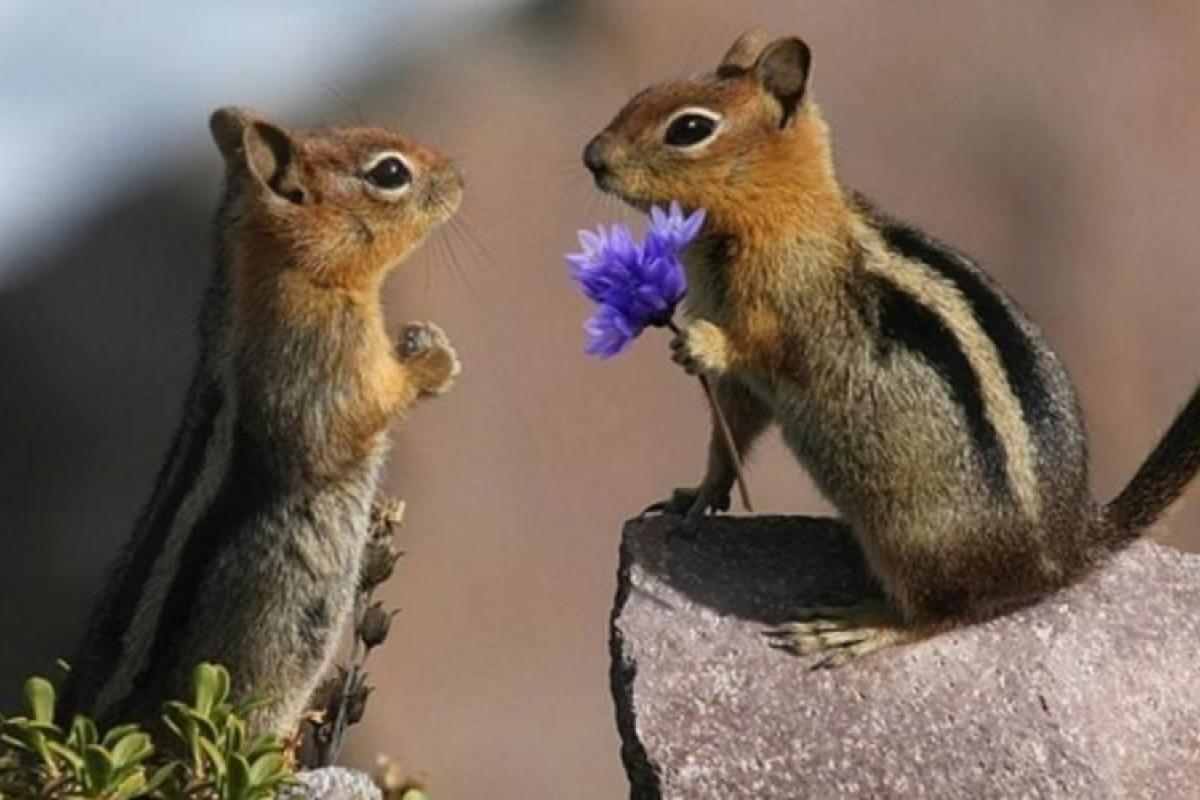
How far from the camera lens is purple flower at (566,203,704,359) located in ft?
13.2

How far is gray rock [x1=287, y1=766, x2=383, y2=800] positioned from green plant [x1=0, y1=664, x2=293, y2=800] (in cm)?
12

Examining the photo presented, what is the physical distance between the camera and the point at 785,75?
14.0 ft

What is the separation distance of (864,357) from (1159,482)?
57 cm

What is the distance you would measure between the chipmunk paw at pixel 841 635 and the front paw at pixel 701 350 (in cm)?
38

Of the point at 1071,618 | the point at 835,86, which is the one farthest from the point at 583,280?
the point at 835,86

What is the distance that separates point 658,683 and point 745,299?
54 centimetres

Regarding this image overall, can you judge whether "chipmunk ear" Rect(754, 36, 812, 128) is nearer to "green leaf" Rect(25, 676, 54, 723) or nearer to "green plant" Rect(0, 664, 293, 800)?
→ "green plant" Rect(0, 664, 293, 800)

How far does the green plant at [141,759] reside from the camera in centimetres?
350

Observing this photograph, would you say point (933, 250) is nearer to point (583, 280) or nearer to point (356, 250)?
point (583, 280)

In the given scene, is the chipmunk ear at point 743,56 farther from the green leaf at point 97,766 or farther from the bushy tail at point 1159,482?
the green leaf at point 97,766

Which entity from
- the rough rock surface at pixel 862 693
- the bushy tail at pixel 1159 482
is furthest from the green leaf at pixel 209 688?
the bushy tail at pixel 1159 482

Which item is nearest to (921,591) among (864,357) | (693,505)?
(864,357)

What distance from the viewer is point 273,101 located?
5.50 meters

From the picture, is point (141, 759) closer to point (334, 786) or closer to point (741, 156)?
point (334, 786)
